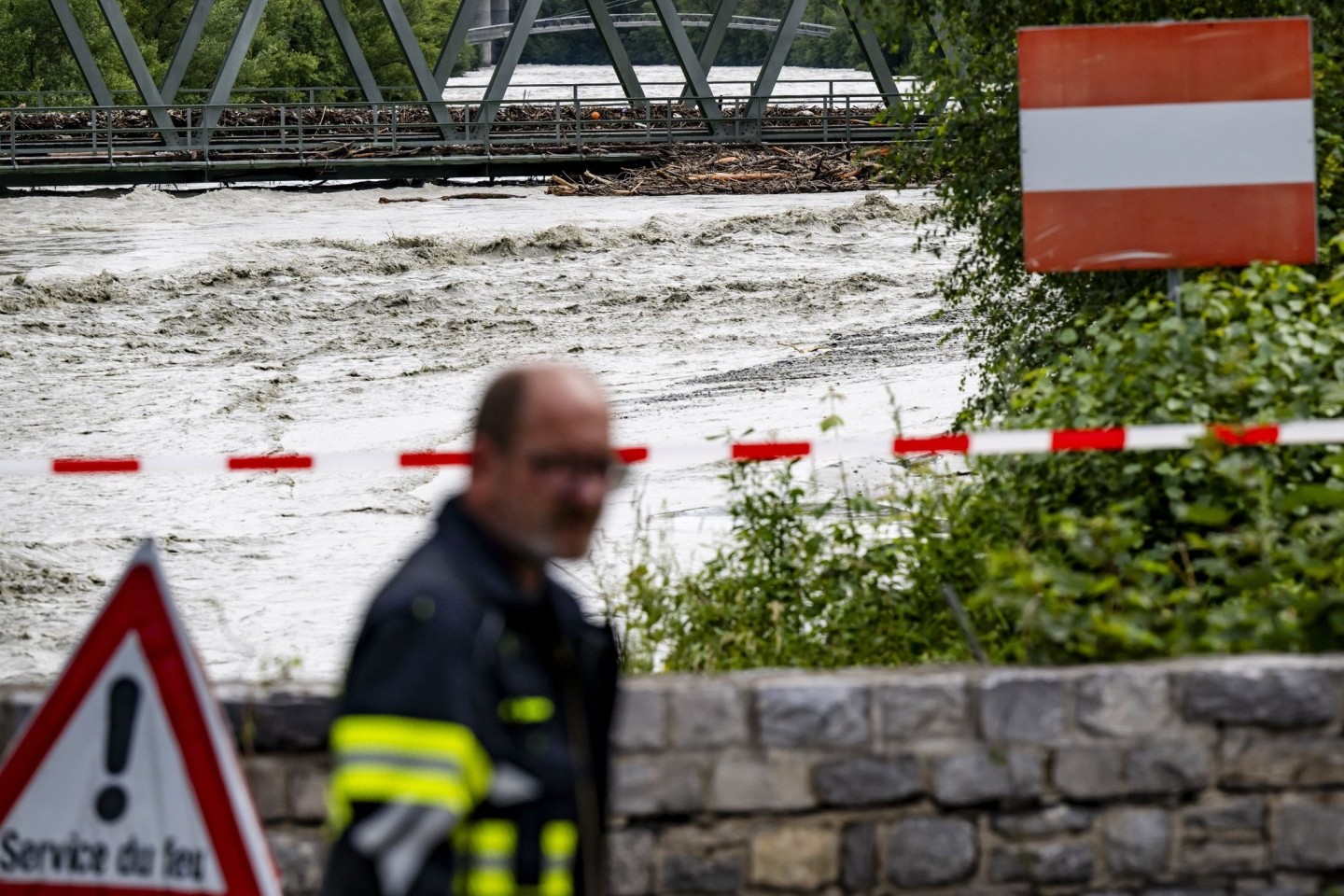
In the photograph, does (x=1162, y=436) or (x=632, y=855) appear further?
(x=1162, y=436)

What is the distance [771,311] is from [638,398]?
5.37m

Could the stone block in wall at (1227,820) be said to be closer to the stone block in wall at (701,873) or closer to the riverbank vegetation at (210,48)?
the stone block in wall at (701,873)

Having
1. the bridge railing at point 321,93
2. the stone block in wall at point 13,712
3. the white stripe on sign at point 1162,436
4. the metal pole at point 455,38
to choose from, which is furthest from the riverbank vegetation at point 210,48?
the stone block in wall at point 13,712

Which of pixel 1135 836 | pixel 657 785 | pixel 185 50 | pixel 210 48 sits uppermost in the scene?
pixel 210 48

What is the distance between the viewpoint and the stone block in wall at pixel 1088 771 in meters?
4.21

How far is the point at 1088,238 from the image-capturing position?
5961 mm

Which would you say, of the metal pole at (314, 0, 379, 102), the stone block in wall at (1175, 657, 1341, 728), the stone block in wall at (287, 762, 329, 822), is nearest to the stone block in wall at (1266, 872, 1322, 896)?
the stone block in wall at (1175, 657, 1341, 728)

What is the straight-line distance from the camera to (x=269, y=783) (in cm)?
423

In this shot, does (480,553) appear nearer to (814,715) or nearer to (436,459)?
(814,715)

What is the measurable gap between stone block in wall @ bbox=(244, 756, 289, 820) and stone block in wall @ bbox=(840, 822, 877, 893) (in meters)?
1.34

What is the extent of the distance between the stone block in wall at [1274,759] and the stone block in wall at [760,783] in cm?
102

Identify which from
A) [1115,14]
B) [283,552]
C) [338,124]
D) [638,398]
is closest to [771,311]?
[638,398]

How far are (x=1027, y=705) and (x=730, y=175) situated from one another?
31733 mm

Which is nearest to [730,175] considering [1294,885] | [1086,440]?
[1086,440]
